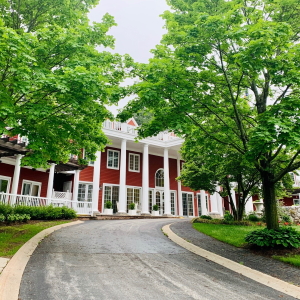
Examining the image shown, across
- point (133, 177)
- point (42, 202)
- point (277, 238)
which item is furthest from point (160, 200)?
point (277, 238)

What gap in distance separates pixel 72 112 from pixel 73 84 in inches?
61.9

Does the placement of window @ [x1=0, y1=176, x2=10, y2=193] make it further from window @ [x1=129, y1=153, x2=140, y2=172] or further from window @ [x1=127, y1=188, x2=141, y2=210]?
window @ [x1=129, y1=153, x2=140, y2=172]

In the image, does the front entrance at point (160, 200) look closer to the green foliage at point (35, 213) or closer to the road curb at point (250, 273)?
the green foliage at point (35, 213)

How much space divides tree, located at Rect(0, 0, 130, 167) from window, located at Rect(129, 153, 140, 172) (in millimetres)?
14510

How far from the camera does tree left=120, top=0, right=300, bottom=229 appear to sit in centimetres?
607

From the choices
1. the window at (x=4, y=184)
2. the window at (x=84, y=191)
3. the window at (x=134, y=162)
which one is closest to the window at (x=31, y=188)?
the window at (x=4, y=184)

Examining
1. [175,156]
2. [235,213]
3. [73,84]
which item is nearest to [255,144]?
[73,84]

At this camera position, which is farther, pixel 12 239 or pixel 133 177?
pixel 133 177

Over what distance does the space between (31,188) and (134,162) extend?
967 centimetres

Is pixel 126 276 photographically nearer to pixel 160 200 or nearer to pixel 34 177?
pixel 34 177

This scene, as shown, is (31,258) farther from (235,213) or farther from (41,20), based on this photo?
(235,213)

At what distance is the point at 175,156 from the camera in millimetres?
26938

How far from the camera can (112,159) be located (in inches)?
928

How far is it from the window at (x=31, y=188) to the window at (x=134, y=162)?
855cm
